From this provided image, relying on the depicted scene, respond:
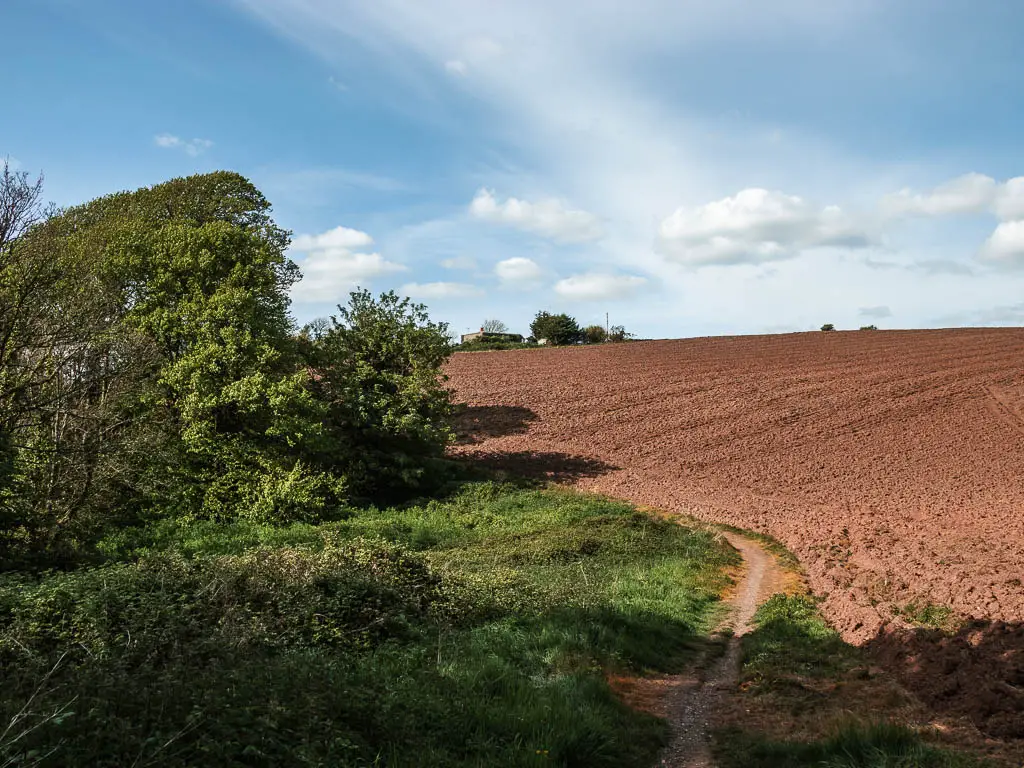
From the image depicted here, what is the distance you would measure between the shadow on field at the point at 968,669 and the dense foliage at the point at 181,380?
15.9 meters

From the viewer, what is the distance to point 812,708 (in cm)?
923

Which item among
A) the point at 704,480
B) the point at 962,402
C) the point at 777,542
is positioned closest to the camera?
the point at 777,542

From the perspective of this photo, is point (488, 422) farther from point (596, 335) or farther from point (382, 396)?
point (596, 335)

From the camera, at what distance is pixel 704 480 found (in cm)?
3097

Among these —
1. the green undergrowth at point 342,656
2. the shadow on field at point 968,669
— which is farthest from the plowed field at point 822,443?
the green undergrowth at point 342,656

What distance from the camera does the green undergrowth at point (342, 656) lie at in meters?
5.70

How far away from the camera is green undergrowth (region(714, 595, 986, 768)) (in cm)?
711

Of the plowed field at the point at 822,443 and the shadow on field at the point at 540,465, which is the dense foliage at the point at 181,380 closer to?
the shadow on field at the point at 540,465

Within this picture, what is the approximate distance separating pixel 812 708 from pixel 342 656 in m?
6.03

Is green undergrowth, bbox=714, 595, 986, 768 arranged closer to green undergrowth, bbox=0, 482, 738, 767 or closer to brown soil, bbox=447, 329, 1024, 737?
brown soil, bbox=447, 329, 1024, 737

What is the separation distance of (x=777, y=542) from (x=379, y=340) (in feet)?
54.8

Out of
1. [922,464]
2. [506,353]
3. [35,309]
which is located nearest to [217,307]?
[35,309]

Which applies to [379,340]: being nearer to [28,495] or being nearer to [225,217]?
[225,217]

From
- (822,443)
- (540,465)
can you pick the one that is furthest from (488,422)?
(822,443)
